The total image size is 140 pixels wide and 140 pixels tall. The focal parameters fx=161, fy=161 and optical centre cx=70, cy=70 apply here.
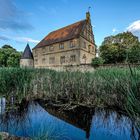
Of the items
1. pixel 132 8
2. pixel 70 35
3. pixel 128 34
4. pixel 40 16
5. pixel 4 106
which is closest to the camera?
pixel 4 106

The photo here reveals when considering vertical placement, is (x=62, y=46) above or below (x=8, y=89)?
above

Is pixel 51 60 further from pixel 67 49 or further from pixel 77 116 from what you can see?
pixel 77 116

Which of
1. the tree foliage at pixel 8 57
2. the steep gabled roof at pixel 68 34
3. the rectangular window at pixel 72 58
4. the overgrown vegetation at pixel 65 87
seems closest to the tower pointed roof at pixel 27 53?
the steep gabled roof at pixel 68 34

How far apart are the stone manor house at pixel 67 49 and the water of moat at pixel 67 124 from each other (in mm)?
17164

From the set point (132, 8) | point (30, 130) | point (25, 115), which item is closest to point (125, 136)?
point (30, 130)

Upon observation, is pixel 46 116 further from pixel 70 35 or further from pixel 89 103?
pixel 70 35

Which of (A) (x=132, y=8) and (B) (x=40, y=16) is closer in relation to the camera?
(A) (x=132, y=8)

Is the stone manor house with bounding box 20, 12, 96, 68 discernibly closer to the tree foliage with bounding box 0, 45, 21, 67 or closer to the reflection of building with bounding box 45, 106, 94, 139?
the tree foliage with bounding box 0, 45, 21, 67

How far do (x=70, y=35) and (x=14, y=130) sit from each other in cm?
2325

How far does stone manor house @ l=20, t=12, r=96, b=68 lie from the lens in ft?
79.4

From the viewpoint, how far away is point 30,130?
11.4 ft

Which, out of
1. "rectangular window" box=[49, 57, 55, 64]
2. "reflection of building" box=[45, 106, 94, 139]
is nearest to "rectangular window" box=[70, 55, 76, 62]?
"rectangular window" box=[49, 57, 55, 64]

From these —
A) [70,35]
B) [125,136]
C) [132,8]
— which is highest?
[70,35]

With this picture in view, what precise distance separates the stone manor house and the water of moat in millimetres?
17164
